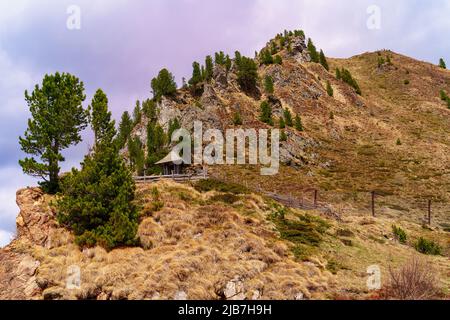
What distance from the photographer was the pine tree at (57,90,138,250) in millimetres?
28281

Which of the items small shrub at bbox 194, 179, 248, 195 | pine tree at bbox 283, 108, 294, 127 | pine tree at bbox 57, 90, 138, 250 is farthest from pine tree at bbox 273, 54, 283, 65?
pine tree at bbox 57, 90, 138, 250

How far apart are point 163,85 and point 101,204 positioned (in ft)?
182

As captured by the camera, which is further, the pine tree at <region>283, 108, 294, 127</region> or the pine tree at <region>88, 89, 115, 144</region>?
the pine tree at <region>283, 108, 294, 127</region>

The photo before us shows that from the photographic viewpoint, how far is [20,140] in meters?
34.1

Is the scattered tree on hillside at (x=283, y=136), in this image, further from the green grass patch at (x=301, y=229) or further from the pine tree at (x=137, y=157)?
the green grass patch at (x=301, y=229)

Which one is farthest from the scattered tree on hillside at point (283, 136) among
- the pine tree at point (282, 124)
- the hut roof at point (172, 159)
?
the hut roof at point (172, 159)

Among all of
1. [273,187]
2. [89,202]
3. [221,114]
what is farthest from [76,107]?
[221,114]

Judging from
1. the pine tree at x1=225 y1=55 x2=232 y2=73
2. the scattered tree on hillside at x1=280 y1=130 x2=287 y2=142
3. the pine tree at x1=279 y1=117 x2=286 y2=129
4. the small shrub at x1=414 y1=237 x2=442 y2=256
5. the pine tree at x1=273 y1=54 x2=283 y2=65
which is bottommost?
the small shrub at x1=414 y1=237 x2=442 y2=256

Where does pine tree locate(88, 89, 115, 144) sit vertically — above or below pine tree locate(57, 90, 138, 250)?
above

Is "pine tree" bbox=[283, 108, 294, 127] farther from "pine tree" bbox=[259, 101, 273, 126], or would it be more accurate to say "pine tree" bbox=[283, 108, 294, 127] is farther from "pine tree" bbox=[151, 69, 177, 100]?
"pine tree" bbox=[151, 69, 177, 100]

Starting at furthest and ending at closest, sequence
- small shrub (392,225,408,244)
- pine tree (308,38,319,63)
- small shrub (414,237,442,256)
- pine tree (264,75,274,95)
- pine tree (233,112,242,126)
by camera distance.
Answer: pine tree (308,38,319,63)
pine tree (264,75,274,95)
pine tree (233,112,242,126)
small shrub (392,225,408,244)
small shrub (414,237,442,256)

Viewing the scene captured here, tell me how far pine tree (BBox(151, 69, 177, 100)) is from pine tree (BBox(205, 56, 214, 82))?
8.36m

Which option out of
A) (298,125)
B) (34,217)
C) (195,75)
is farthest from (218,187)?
(195,75)
